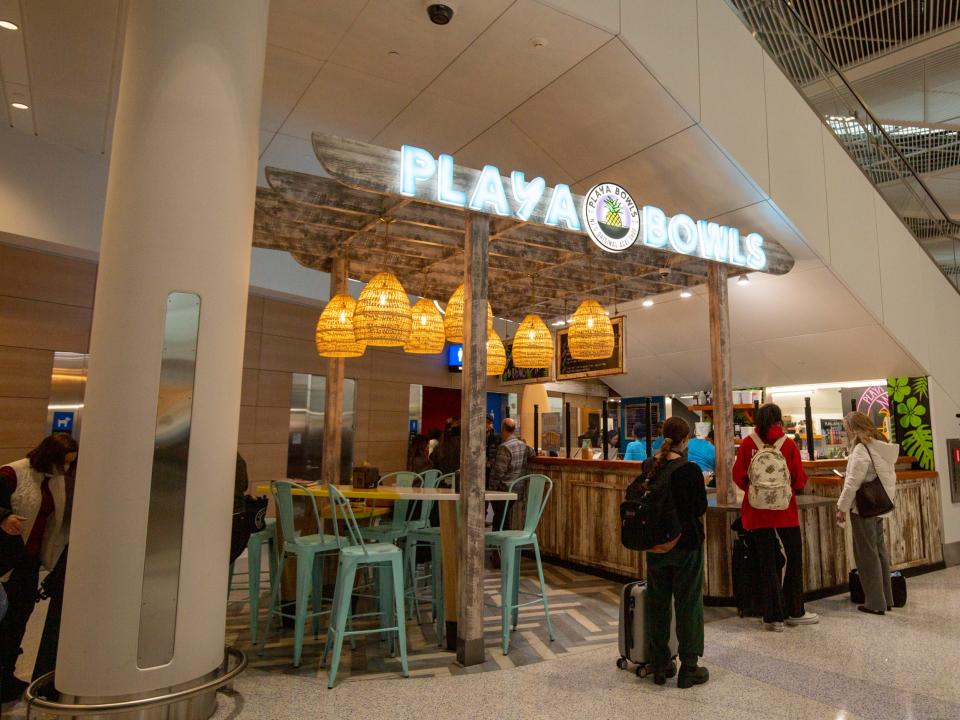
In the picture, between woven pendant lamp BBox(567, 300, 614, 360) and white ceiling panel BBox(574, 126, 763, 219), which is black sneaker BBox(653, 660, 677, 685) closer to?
woven pendant lamp BBox(567, 300, 614, 360)

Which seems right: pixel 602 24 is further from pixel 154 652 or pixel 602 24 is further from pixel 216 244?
pixel 154 652

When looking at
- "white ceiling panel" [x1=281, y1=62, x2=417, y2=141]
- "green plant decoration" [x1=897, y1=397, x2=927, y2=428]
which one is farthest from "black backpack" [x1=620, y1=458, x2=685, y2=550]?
"green plant decoration" [x1=897, y1=397, x2=927, y2=428]

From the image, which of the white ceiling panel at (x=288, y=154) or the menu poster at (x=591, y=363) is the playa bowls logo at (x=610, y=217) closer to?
the menu poster at (x=591, y=363)

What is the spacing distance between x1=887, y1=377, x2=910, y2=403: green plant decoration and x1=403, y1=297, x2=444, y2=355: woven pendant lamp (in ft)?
19.9

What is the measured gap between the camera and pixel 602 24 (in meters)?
4.86

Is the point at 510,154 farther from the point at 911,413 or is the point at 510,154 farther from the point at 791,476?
the point at 911,413

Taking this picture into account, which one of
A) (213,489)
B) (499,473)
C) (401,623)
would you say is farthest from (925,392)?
(213,489)

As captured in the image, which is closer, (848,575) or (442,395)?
(848,575)

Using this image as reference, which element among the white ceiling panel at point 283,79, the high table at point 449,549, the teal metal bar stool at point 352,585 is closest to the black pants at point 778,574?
the high table at point 449,549

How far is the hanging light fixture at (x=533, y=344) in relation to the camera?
6293mm

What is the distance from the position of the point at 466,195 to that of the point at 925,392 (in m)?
6.68

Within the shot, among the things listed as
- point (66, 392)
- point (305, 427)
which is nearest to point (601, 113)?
point (305, 427)

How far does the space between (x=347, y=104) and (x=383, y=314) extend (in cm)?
265

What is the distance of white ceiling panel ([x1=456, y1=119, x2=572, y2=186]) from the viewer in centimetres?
640
